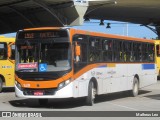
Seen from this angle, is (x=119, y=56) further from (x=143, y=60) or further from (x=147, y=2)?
(x=147, y=2)

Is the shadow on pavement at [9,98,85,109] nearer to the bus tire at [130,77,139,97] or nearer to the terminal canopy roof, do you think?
the bus tire at [130,77,139,97]

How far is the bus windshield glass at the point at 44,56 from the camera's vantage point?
51.5ft

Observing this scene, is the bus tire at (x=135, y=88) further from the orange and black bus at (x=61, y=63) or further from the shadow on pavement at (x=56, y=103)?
the orange and black bus at (x=61, y=63)

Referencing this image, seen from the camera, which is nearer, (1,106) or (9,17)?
(1,106)

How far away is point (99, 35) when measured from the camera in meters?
17.9

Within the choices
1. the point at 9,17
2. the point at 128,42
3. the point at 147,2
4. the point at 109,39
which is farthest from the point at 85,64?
the point at 9,17

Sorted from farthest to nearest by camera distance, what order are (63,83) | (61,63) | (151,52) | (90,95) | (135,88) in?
(151,52), (135,88), (90,95), (61,63), (63,83)

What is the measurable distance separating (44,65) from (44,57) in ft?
0.92

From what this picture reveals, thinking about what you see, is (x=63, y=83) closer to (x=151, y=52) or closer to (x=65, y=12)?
(x=151, y=52)

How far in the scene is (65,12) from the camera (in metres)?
43.9

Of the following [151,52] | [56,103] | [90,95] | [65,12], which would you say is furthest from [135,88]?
[65,12]

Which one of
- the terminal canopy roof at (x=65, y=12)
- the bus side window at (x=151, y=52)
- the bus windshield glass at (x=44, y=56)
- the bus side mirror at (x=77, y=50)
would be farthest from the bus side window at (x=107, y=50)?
the terminal canopy roof at (x=65, y=12)

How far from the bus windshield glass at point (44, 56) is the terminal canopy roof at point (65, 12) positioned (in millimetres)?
23536

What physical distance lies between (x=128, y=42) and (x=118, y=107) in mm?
5145
